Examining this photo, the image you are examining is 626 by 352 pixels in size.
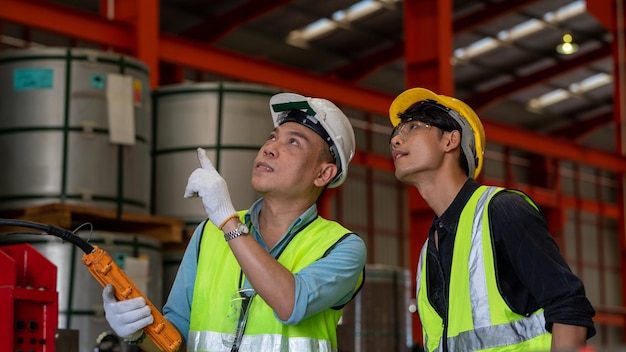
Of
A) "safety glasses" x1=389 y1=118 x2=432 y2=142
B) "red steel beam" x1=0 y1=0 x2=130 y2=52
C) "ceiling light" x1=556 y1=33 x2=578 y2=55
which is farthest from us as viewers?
"ceiling light" x1=556 y1=33 x2=578 y2=55

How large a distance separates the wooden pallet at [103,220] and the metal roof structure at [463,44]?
10709mm

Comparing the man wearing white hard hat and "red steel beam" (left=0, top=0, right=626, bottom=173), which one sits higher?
"red steel beam" (left=0, top=0, right=626, bottom=173)

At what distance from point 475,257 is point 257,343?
0.74 m

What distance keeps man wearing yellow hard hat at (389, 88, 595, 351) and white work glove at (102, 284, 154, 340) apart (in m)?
0.93

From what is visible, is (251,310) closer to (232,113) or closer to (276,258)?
(276,258)

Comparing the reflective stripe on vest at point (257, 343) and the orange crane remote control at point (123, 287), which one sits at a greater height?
the orange crane remote control at point (123, 287)

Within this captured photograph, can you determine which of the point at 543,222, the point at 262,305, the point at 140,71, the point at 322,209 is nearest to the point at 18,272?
the point at 262,305

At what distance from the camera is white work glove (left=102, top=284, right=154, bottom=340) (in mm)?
3012

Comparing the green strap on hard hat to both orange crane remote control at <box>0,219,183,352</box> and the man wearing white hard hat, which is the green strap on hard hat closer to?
the man wearing white hard hat

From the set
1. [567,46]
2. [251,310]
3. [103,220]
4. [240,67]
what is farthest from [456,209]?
[567,46]

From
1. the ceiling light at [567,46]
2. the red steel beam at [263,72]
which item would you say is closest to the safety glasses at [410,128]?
the red steel beam at [263,72]

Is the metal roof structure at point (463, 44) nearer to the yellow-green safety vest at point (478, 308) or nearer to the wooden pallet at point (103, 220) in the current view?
the wooden pallet at point (103, 220)

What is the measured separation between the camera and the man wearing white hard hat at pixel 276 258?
2.97m

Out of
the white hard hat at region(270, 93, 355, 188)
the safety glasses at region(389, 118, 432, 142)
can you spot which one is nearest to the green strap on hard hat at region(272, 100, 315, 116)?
the white hard hat at region(270, 93, 355, 188)
